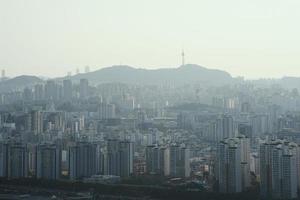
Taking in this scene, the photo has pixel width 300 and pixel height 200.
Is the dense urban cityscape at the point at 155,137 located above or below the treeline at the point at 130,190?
above

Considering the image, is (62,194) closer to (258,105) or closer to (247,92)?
(258,105)

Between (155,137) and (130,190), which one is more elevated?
(155,137)

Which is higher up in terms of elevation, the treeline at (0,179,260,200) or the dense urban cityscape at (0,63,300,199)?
the dense urban cityscape at (0,63,300,199)

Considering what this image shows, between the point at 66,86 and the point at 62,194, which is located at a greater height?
the point at 66,86

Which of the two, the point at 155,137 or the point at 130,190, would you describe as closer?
the point at 130,190

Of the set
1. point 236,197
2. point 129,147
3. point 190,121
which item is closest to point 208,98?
point 190,121

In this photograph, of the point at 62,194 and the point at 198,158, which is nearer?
the point at 62,194

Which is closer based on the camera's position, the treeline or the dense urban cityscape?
the treeline

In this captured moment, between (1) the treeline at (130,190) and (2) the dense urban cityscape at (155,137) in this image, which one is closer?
(1) the treeline at (130,190)
